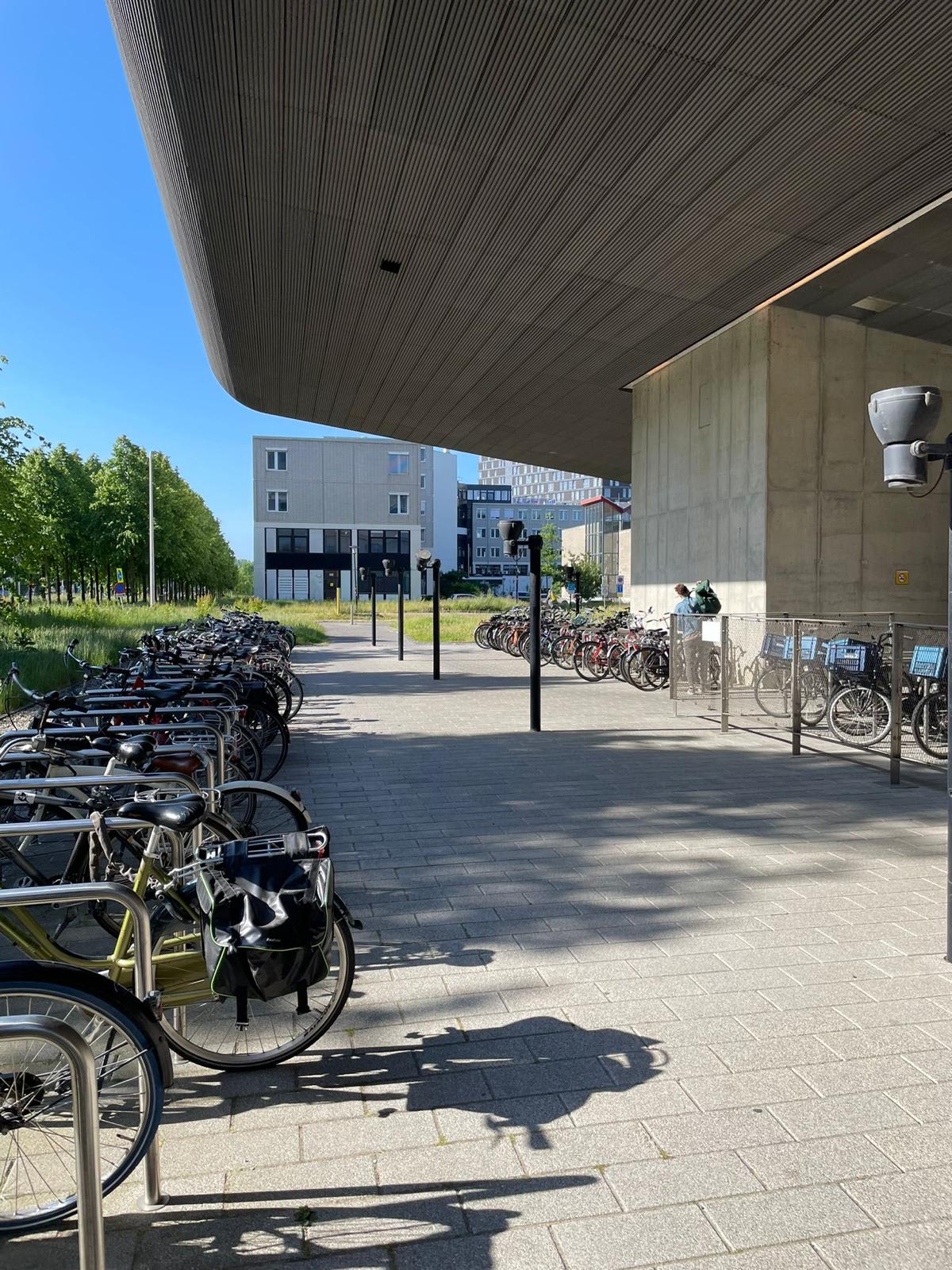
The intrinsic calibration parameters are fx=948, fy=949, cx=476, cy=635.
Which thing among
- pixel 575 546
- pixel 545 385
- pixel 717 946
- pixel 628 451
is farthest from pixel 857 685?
pixel 575 546

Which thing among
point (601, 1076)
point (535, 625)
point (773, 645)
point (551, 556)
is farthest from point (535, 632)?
point (551, 556)

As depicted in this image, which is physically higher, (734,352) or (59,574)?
(734,352)

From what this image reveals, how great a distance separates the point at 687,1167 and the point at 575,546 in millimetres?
94722

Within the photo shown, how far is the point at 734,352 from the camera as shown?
14.7 meters

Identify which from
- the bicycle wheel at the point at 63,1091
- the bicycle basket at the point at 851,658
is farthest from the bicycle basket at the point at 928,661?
the bicycle wheel at the point at 63,1091

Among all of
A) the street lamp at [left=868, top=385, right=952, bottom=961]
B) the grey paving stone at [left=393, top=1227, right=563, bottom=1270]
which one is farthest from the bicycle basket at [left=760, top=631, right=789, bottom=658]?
the grey paving stone at [left=393, top=1227, right=563, bottom=1270]

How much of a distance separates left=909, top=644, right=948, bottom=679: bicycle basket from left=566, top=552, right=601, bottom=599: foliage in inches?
2207

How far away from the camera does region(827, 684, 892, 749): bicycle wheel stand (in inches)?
326

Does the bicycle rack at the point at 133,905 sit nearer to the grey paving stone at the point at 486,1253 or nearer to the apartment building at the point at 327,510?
the grey paving stone at the point at 486,1253

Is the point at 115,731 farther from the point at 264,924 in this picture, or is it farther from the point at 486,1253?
the point at 486,1253

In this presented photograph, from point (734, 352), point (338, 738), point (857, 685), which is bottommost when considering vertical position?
point (338, 738)

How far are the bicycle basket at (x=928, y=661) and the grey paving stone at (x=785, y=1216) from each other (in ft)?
20.0

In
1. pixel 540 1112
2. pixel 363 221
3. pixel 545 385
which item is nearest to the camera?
pixel 540 1112

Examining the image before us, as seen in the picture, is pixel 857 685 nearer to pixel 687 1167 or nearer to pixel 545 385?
pixel 687 1167
